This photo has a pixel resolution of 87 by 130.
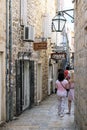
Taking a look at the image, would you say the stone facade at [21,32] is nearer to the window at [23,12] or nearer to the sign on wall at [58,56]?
the window at [23,12]

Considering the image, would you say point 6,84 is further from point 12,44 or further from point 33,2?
point 33,2

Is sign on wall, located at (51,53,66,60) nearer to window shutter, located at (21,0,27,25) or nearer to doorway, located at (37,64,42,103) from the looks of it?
doorway, located at (37,64,42,103)

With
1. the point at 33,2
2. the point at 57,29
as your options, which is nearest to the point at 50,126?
the point at 57,29

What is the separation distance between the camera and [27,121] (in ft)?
41.4

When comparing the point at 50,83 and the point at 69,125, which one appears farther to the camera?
the point at 50,83

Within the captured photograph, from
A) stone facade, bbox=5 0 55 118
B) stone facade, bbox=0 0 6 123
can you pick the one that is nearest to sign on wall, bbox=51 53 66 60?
stone facade, bbox=5 0 55 118

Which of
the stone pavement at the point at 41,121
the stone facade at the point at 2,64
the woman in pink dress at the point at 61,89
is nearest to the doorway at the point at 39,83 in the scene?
the stone pavement at the point at 41,121

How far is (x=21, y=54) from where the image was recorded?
1423 centimetres

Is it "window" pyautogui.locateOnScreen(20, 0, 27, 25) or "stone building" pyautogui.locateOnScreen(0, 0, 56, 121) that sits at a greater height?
"window" pyautogui.locateOnScreen(20, 0, 27, 25)

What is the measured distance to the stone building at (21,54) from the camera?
12164mm

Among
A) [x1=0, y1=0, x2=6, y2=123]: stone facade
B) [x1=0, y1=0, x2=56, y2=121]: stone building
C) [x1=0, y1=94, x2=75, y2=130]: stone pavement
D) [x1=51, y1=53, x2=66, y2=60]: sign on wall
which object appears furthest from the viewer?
[x1=51, y1=53, x2=66, y2=60]: sign on wall

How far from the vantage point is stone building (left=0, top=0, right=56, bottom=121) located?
12164 millimetres

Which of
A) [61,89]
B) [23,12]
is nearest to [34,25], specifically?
[23,12]

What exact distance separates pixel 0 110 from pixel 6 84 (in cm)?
87
